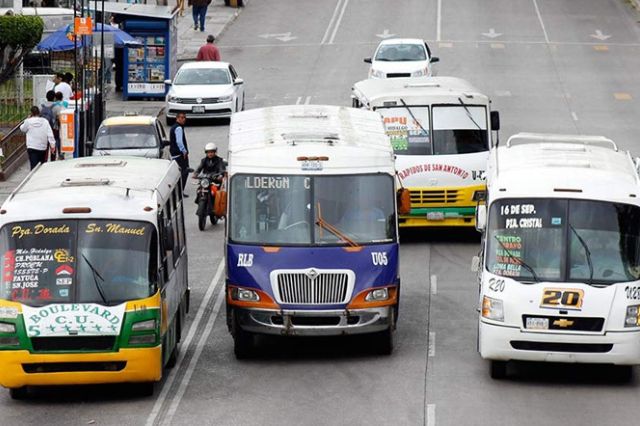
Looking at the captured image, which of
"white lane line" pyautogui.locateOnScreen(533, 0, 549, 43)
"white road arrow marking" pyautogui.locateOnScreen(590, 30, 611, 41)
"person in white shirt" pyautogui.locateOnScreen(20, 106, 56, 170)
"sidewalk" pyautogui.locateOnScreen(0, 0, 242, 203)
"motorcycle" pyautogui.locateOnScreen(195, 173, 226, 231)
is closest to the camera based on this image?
Answer: "motorcycle" pyautogui.locateOnScreen(195, 173, 226, 231)

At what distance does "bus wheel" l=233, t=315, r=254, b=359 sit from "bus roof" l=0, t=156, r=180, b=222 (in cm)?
183

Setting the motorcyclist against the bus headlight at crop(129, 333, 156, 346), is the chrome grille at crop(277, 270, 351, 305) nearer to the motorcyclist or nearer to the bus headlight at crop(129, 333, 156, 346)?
the bus headlight at crop(129, 333, 156, 346)

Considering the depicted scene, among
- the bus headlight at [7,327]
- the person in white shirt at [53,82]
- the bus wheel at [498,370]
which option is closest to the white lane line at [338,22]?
the person in white shirt at [53,82]

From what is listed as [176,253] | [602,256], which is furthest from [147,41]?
[602,256]

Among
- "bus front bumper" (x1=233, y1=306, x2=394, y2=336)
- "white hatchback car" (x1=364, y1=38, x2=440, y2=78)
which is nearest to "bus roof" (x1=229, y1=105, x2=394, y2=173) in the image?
"bus front bumper" (x1=233, y1=306, x2=394, y2=336)

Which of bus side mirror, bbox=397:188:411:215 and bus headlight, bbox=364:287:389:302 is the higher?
bus side mirror, bbox=397:188:411:215

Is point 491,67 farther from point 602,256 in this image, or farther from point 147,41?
point 602,256

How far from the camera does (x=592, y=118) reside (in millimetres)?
40594

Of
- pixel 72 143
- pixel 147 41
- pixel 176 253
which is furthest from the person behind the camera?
pixel 147 41

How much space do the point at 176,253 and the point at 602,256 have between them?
5.40 m

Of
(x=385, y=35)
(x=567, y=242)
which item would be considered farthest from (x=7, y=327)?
(x=385, y=35)

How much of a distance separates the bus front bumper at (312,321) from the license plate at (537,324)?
2019mm

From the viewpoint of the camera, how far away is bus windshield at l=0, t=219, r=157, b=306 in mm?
17047

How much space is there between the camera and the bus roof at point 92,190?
1753 cm
